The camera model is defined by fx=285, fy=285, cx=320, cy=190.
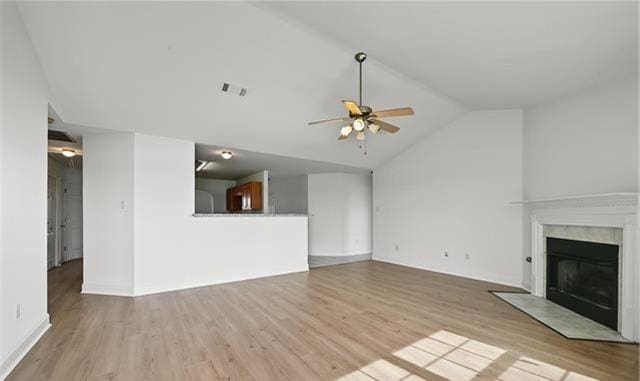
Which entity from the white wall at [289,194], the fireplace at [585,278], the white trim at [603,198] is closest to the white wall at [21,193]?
the white trim at [603,198]

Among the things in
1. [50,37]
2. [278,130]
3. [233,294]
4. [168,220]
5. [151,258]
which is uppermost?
[50,37]

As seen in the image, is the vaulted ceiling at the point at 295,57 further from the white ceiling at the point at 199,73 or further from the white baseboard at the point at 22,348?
the white baseboard at the point at 22,348

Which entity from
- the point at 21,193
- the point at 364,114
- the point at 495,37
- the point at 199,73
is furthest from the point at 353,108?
the point at 21,193

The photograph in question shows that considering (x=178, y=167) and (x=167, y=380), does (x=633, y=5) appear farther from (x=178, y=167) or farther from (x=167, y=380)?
(x=178, y=167)

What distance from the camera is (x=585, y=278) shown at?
140 inches

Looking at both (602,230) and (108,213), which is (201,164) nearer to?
(108,213)

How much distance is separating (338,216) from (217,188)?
4.93m

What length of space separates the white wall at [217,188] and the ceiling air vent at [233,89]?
6839mm

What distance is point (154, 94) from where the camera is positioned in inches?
143

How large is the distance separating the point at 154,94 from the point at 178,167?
1.34 metres

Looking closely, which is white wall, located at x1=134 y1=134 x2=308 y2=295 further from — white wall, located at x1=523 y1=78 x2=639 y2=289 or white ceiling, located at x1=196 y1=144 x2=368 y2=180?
white wall, located at x1=523 y1=78 x2=639 y2=289

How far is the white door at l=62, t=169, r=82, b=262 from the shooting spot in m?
7.24

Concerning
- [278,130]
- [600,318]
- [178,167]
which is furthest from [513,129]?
[178,167]

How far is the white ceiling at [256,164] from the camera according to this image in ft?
18.7
